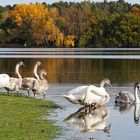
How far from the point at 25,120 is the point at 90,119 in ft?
7.54

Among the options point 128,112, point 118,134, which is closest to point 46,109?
point 128,112

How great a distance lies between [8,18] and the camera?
146 meters

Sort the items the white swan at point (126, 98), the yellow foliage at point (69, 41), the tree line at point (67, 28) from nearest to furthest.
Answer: the white swan at point (126, 98)
the tree line at point (67, 28)
the yellow foliage at point (69, 41)

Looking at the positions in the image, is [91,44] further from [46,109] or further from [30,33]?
[46,109]

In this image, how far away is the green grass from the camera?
46.1ft

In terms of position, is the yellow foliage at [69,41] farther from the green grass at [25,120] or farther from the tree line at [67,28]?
the green grass at [25,120]

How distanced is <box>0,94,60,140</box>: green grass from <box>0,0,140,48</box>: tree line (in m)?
105

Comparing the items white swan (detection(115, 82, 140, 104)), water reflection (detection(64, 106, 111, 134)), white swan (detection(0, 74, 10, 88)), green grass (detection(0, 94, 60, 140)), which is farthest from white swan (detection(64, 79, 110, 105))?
white swan (detection(0, 74, 10, 88))

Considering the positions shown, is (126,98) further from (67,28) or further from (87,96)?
(67,28)

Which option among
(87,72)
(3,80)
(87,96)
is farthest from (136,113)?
(87,72)

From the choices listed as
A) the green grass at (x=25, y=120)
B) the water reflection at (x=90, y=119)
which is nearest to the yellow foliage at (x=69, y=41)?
the green grass at (x=25, y=120)

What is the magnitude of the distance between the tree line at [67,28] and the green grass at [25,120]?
105197mm

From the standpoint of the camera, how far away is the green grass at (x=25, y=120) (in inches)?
553

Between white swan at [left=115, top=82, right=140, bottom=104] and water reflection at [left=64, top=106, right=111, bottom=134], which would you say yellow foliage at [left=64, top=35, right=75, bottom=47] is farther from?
water reflection at [left=64, top=106, right=111, bottom=134]
